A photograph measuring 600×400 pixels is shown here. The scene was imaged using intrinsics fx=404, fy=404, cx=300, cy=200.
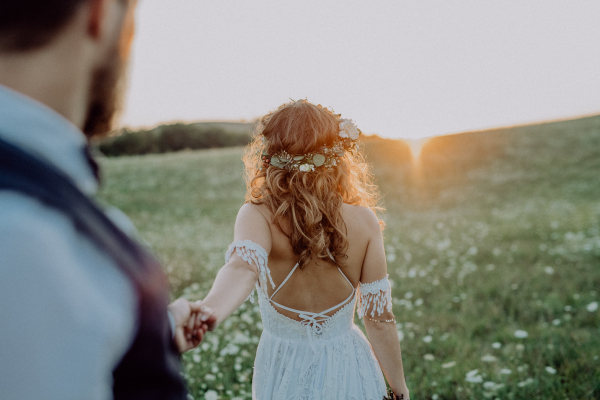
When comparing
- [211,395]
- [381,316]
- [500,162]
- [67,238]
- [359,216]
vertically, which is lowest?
[211,395]

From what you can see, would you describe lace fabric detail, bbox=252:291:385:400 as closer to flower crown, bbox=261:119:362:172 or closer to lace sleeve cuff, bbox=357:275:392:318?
lace sleeve cuff, bbox=357:275:392:318

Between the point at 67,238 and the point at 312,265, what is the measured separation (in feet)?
6.04

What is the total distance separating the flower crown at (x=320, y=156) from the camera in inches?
91.1

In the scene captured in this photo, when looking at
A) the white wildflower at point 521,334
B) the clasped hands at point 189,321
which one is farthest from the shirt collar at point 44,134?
the white wildflower at point 521,334

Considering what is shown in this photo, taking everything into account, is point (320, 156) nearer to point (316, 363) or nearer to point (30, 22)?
point (316, 363)

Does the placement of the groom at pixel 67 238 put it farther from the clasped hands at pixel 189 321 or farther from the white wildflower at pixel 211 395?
the white wildflower at pixel 211 395

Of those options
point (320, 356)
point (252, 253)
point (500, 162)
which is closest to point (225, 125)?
point (500, 162)

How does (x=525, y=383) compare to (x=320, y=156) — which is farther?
(x=525, y=383)

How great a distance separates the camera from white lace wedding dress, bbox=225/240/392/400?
98.8 inches

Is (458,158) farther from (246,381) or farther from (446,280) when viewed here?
(246,381)

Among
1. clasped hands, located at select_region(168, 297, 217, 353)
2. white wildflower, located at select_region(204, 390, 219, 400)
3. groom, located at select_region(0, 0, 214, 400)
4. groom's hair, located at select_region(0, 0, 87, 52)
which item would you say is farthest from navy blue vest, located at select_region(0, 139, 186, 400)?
white wildflower, located at select_region(204, 390, 219, 400)

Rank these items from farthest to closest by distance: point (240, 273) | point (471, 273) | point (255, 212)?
point (471, 273) → point (255, 212) → point (240, 273)

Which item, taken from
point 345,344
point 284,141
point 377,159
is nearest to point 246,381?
point 345,344

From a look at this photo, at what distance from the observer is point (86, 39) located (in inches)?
30.0
